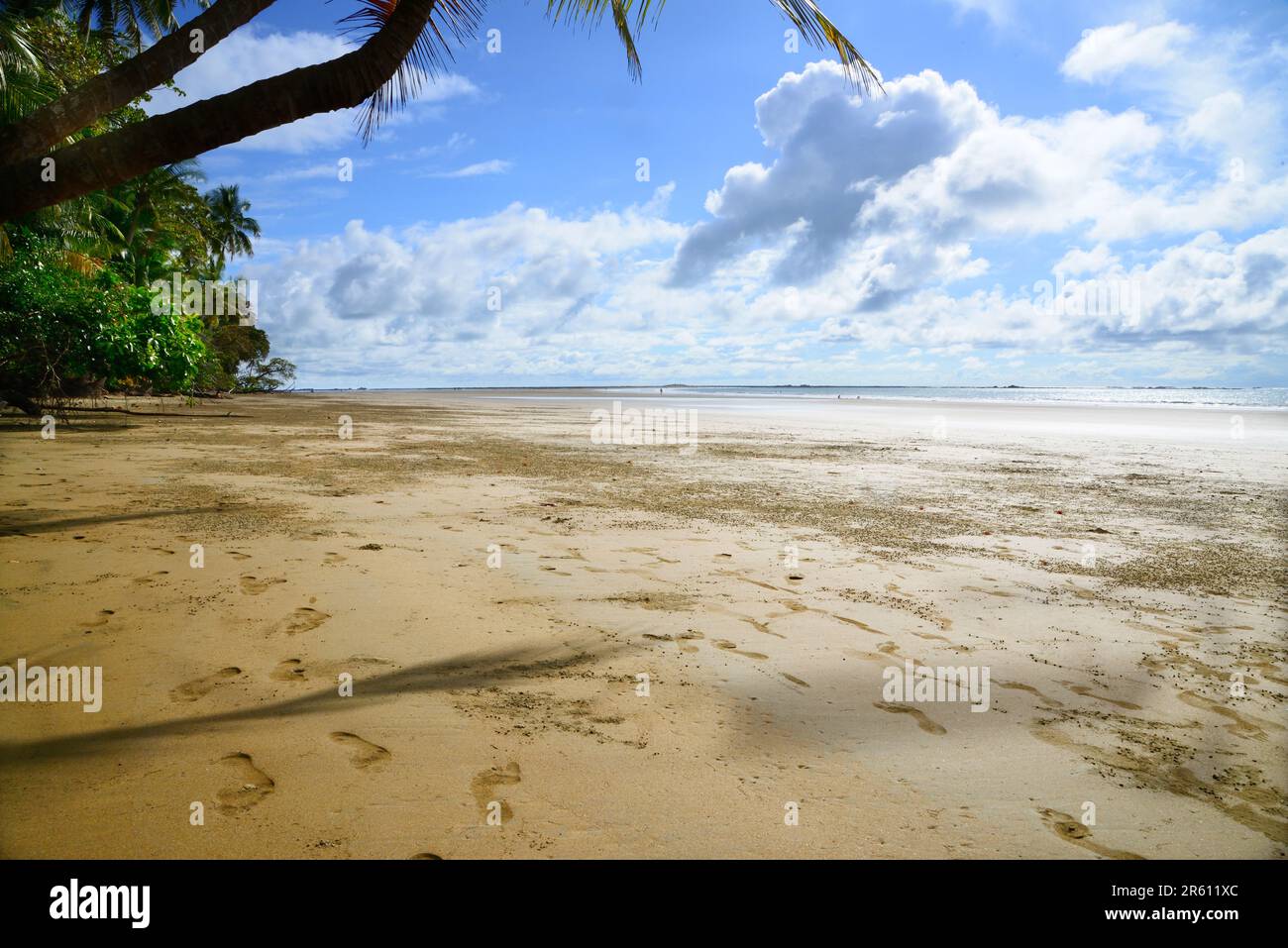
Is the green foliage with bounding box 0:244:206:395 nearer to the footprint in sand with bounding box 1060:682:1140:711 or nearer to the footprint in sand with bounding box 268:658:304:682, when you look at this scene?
the footprint in sand with bounding box 268:658:304:682

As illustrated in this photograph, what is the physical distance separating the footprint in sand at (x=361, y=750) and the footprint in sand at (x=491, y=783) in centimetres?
43

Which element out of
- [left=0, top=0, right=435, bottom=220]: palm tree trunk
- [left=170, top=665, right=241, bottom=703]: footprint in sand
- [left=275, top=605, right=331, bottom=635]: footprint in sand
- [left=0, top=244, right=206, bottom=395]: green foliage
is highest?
[left=0, top=244, right=206, bottom=395]: green foliage

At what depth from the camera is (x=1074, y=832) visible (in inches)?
93.9

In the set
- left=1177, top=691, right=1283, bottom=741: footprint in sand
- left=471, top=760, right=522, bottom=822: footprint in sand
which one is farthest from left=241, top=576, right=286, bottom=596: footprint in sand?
left=1177, top=691, right=1283, bottom=741: footprint in sand

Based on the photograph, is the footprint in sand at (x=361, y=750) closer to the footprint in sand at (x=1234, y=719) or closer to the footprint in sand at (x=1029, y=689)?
the footprint in sand at (x=1029, y=689)

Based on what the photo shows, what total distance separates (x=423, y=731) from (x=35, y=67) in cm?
1850

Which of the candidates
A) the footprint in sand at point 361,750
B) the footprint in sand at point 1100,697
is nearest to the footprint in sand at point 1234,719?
the footprint in sand at point 1100,697

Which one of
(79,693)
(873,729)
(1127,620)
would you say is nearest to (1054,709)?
(873,729)

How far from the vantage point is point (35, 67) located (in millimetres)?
13695

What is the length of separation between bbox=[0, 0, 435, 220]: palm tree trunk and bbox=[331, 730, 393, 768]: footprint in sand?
7.13 ft

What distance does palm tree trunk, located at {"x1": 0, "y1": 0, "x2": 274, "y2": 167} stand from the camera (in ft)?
6.73

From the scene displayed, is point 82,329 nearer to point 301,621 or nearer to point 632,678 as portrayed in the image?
point 301,621

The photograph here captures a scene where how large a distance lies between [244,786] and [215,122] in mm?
2372

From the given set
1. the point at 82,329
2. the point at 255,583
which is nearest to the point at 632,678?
the point at 255,583
